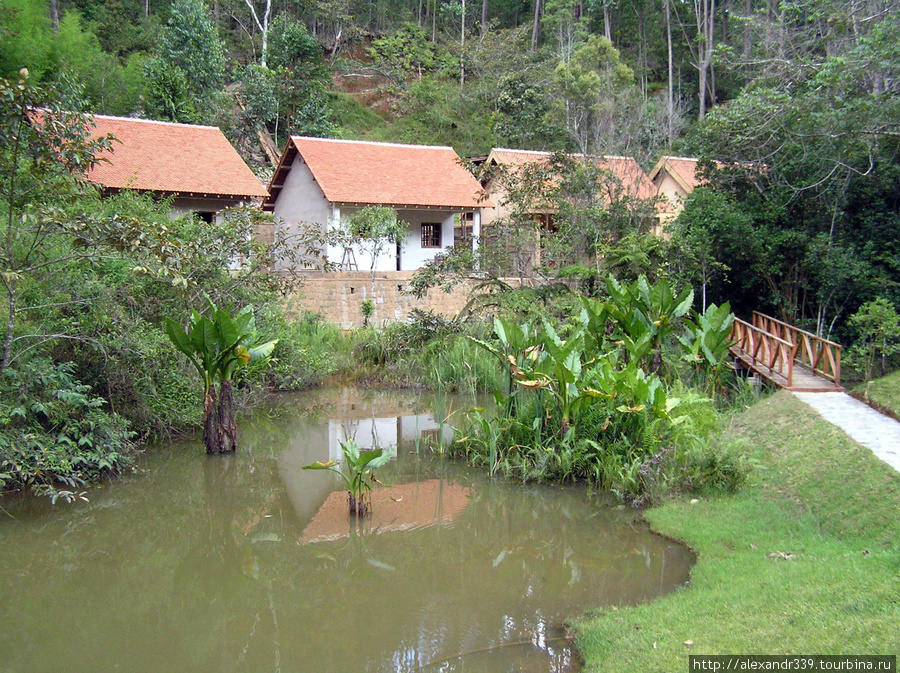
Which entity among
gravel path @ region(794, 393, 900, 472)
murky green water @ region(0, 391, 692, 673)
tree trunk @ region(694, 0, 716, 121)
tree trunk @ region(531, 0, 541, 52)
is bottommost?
murky green water @ region(0, 391, 692, 673)

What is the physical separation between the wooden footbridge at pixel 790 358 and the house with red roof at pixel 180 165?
55.2 feet

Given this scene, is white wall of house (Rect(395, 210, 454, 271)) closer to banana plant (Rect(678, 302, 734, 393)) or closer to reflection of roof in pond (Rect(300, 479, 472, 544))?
banana plant (Rect(678, 302, 734, 393))

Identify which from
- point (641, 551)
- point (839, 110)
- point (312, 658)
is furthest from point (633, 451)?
point (839, 110)

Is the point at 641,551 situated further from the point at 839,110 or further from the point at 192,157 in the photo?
the point at 192,157

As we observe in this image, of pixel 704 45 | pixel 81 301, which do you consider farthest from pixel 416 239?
pixel 704 45

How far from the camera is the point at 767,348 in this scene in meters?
14.5

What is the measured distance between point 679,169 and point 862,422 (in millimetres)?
21758

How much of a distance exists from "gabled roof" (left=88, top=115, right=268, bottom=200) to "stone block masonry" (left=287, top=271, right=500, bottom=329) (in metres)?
6.53

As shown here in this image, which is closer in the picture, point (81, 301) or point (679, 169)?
point (81, 301)

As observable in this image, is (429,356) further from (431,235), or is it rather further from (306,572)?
(431,235)

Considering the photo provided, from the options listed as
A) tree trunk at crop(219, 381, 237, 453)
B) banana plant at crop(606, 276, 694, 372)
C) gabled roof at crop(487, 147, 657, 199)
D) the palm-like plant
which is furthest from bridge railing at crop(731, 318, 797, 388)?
tree trunk at crop(219, 381, 237, 453)

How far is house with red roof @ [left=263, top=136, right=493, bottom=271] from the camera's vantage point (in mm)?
26438

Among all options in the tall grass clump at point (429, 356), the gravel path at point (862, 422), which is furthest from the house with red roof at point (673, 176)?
the gravel path at point (862, 422)

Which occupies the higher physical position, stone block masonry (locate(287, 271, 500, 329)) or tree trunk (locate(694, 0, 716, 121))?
tree trunk (locate(694, 0, 716, 121))
